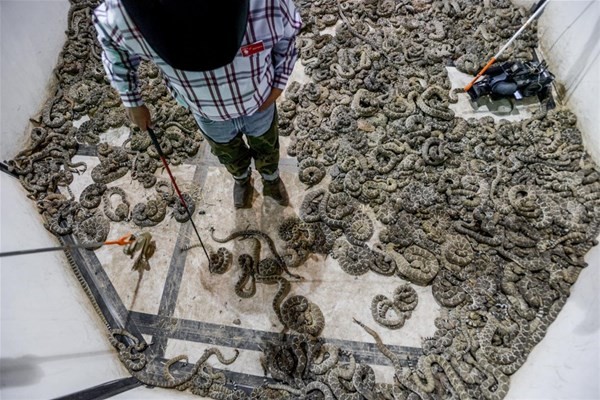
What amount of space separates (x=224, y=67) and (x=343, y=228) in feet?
5.14

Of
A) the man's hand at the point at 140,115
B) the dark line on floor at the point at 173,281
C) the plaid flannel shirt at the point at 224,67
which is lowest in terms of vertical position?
the dark line on floor at the point at 173,281

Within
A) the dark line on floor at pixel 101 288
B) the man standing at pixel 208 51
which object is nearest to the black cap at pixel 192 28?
the man standing at pixel 208 51

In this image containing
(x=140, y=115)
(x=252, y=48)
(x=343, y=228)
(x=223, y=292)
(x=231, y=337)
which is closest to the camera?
(x=252, y=48)

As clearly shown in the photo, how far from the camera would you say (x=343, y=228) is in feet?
8.61

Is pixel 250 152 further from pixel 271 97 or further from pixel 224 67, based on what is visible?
pixel 224 67

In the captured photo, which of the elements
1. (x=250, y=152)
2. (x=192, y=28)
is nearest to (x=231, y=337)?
(x=250, y=152)

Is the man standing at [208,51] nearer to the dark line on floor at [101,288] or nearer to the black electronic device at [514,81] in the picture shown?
the dark line on floor at [101,288]

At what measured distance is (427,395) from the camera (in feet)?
6.82

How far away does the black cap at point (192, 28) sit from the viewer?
109 cm

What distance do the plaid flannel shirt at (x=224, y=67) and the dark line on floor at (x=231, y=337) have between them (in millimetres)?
1430

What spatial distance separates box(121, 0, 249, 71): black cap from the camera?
3.59 feet

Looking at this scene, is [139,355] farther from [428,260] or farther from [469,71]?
[469,71]

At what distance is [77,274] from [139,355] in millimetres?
759

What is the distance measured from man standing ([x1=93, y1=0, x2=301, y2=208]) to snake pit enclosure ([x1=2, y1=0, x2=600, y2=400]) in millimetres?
1036
